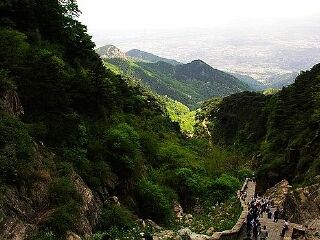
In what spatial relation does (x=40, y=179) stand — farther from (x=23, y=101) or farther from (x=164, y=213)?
(x=164, y=213)

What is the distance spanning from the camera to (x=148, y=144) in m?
40.2

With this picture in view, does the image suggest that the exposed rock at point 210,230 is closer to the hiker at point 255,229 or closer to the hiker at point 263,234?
the hiker at point 255,229

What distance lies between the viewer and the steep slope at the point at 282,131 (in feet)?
115

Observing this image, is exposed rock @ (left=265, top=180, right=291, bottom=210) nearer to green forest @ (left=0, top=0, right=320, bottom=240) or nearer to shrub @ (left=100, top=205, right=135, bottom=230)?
green forest @ (left=0, top=0, right=320, bottom=240)

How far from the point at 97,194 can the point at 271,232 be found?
9204 millimetres

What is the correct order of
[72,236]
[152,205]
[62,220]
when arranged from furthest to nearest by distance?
[152,205] → [72,236] → [62,220]

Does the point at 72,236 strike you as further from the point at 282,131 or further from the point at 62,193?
the point at 282,131

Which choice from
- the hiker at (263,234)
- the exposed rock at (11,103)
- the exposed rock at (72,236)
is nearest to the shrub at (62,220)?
the exposed rock at (72,236)

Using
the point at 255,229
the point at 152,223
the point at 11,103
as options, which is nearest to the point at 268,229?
the point at 255,229

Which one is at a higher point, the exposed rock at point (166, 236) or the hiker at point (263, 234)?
the exposed rock at point (166, 236)

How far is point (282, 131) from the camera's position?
5631 centimetres

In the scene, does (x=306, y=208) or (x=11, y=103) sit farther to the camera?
(x=306, y=208)

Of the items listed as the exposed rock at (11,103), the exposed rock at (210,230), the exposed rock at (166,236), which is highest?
the exposed rock at (11,103)

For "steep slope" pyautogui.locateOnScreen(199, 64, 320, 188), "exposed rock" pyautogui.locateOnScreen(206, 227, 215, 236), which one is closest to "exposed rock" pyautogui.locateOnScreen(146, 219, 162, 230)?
"exposed rock" pyautogui.locateOnScreen(206, 227, 215, 236)
